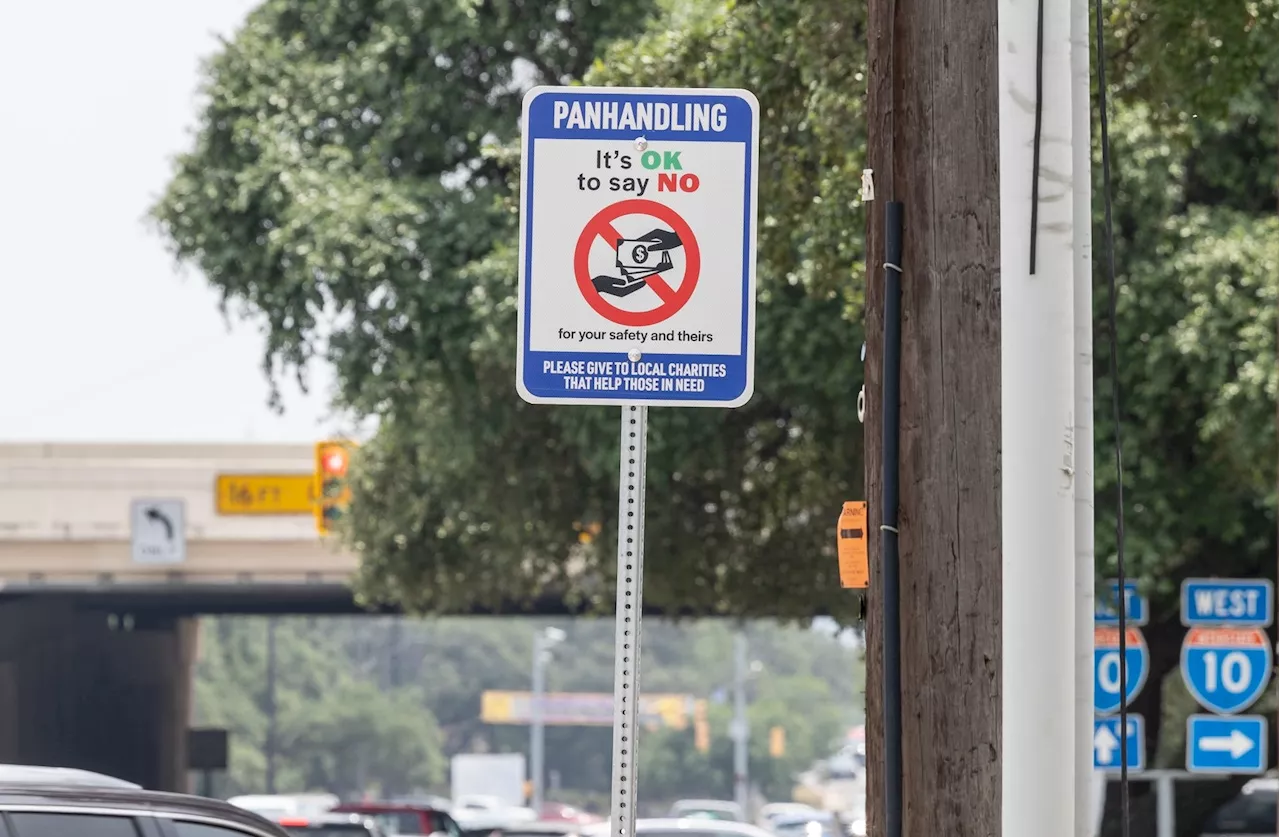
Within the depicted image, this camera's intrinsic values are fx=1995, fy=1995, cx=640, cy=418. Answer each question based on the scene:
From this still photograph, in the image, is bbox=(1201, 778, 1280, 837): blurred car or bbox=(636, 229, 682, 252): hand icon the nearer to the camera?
bbox=(636, 229, 682, 252): hand icon

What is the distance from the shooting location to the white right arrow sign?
1309 cm

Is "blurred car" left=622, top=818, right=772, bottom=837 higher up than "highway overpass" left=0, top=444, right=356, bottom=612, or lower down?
lower down

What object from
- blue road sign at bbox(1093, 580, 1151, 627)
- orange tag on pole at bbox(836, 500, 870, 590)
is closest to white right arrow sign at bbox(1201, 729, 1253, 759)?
blue road sign at bbox(1093, 580, 1151, 627)

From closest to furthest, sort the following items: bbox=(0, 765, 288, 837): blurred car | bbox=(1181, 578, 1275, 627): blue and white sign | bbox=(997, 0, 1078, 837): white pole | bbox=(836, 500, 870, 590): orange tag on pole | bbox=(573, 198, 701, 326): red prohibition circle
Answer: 1. bbox=(997, 0, 1078, 837): white pole
2. bbox=(573, 198, 701, 326): red prohibition circle
3. bbox=(836, 500, 870, 590): orange tag on pole
4. bbox=(0, 765, 288, 837): blurred car
5. bbox=(1181, 578, 1275, 627): blue and white sign

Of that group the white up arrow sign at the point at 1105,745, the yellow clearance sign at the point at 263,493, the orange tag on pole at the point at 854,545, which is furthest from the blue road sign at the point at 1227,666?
the yellow clearance sign at the point at 263,493

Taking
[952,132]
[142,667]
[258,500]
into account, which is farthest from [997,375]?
[142,667]

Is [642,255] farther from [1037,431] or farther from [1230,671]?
[1230,671]

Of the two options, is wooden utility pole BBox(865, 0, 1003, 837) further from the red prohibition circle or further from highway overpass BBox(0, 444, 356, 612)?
highway overpass BBox(0, 444, 356, 612)

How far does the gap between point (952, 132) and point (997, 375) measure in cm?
55

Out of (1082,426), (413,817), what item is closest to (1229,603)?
(1082,426)

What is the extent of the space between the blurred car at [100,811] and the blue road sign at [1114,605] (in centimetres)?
852

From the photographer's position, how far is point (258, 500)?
104ft

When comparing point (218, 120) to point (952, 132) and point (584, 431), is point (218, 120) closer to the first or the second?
point (584, 431)

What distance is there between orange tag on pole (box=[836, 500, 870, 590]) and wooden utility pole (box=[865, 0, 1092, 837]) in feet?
0.29
